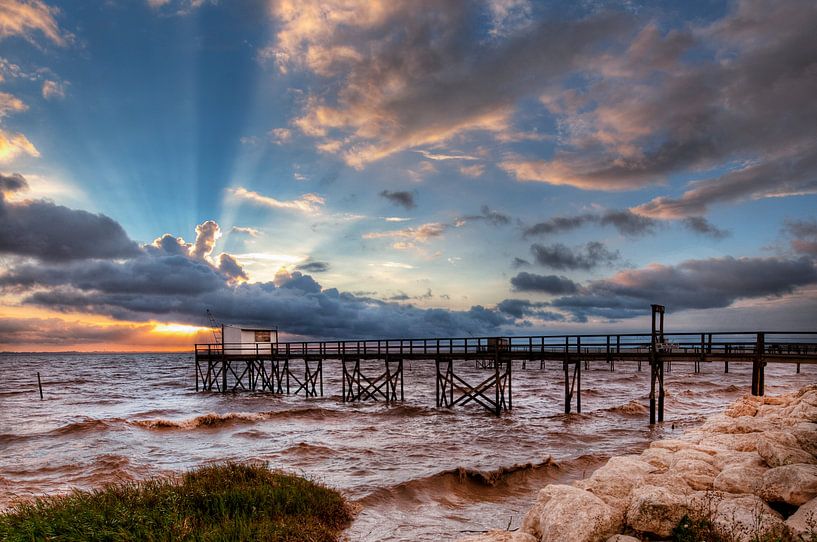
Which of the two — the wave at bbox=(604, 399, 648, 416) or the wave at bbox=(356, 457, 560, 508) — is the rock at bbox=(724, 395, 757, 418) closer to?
the wave at bbox=(356, 457, 560, 508)

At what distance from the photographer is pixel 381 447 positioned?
21.4 m

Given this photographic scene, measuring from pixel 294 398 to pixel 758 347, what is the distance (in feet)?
115

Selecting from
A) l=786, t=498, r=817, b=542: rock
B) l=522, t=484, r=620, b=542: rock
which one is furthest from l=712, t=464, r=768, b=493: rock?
l=522, t=484, r=620, b=542: rock

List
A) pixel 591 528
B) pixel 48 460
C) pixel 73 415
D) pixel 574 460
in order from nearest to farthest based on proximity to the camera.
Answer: pixel 591 528, pixel 574 460, pixel 48 460, pixel 73 415

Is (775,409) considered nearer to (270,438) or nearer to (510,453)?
(510,453)

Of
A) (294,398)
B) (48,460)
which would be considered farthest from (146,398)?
(48,460)

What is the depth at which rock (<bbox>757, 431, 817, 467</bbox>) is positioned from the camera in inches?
338

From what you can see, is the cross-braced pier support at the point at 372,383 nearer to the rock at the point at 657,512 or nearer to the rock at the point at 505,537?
the rock at the point at 505,537

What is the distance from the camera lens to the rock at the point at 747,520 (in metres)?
6.17

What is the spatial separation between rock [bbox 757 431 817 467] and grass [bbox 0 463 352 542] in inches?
341

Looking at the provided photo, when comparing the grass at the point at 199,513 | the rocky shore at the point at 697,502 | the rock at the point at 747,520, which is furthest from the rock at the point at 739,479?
the grass at the point at 199,513

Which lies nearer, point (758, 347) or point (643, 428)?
point (758, 347)

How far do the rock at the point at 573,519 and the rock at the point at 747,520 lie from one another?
4.54 ft

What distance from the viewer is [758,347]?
21.8m
